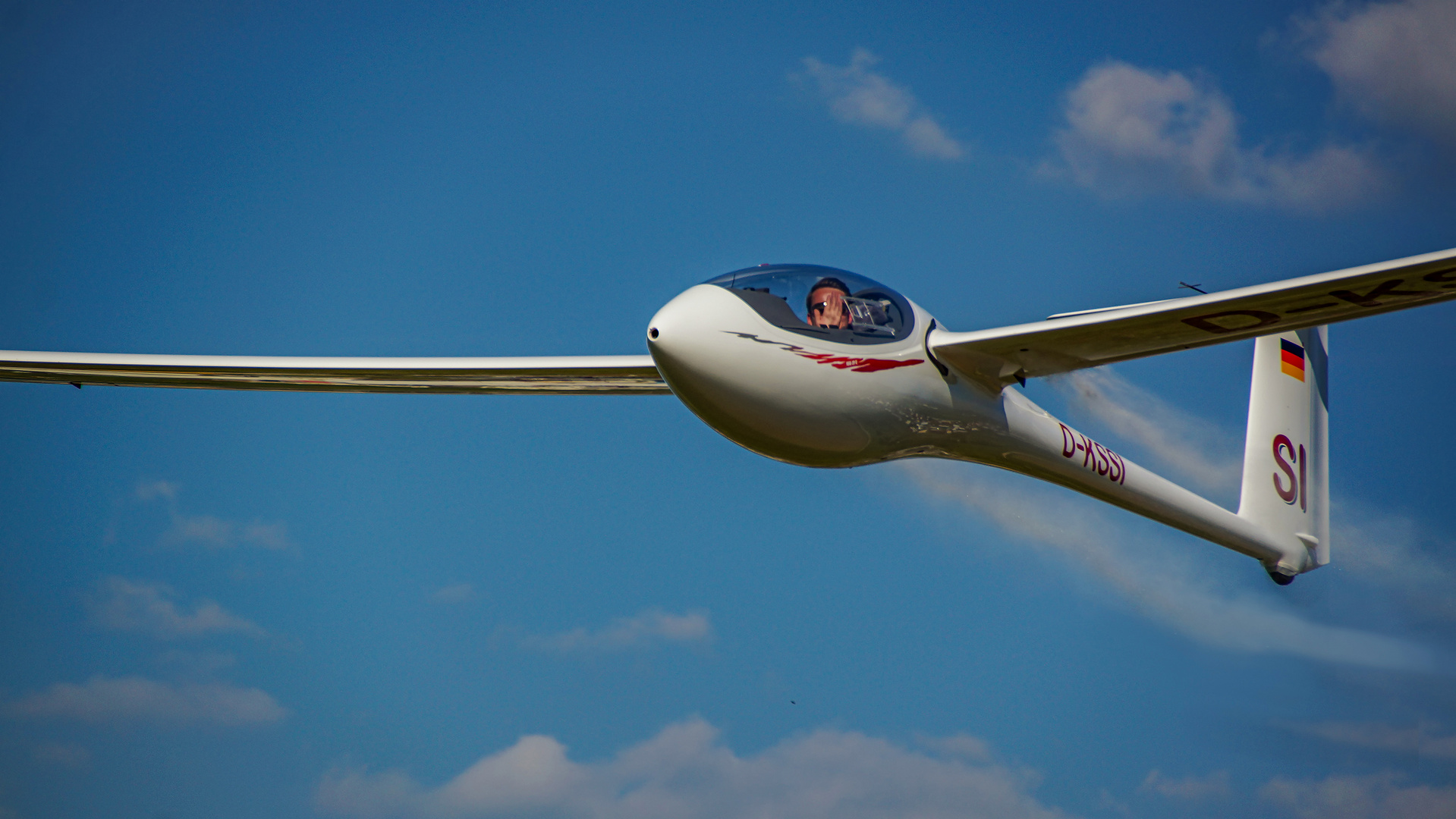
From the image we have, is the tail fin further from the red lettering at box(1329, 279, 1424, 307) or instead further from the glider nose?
the glider nose

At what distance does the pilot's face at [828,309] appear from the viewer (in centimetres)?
934

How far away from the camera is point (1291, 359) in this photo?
760 inches

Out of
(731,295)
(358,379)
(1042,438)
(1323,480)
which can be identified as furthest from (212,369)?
(1323,480)

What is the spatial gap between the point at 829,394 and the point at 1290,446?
13.1 m

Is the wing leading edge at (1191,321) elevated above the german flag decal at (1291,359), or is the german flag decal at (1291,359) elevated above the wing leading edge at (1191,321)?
the german flag decal at (1291,359)

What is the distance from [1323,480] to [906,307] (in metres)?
12.6

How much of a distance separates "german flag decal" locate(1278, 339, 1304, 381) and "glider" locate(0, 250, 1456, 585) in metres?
7.14

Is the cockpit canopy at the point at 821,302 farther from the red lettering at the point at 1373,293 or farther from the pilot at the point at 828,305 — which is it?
the red lettering at the point at 1373,293

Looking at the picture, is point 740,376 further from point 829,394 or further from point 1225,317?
point 1225,317

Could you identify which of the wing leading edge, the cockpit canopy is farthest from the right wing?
the wing leading edge

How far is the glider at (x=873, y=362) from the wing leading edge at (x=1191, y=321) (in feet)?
0.06

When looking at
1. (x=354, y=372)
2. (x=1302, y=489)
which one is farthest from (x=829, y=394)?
(x=1302, y=489)

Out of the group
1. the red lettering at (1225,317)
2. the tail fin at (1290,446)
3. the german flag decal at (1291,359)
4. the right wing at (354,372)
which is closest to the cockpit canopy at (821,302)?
the red lettering at (1225,317)

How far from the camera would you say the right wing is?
42.4 ft
